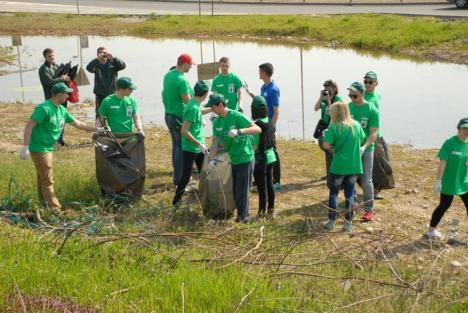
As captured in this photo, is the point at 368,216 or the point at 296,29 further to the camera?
the point at 296,29

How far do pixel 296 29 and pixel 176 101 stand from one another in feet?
64.6

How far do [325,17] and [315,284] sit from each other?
1001 inches

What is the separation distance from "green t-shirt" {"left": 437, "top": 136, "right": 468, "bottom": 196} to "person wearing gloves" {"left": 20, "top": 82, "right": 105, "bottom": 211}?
4.18 m

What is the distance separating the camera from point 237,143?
7.59 meters

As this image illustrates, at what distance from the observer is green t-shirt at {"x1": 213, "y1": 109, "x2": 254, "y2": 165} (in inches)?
296

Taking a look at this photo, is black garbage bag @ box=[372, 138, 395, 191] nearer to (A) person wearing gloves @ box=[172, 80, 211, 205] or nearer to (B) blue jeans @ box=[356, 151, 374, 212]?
(B) blue jeans @ box=[356, 151, 374, 212]

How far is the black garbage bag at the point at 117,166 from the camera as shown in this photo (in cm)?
837

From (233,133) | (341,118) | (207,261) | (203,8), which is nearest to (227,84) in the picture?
(233,133)

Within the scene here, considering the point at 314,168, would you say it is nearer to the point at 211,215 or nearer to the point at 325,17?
the point at 211,215

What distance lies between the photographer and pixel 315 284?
5.55m

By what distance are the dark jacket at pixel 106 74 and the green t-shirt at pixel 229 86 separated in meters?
2.62

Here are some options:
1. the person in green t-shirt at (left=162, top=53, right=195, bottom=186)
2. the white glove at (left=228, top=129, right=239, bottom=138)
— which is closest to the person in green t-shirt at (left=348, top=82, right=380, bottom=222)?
the white glove at (left=228, top=129, right=239, bottom=138)

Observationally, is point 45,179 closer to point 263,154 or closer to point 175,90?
point 175,90

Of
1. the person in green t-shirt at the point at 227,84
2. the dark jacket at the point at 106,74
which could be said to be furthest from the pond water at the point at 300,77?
the person in green t-shirt at the point at 227,84
